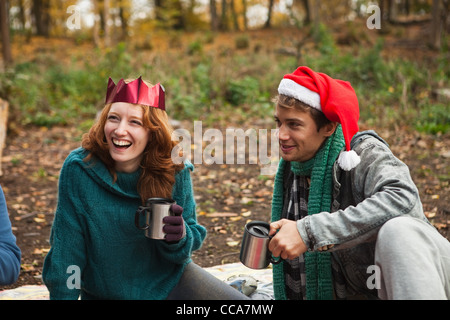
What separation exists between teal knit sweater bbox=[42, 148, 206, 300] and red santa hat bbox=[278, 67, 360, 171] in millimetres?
926

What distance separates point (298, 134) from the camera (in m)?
2.52

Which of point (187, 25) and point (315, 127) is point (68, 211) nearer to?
point (315, 127)

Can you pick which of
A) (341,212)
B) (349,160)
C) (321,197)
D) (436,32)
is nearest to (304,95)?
(349,160)

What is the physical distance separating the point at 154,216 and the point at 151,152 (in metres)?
0.40

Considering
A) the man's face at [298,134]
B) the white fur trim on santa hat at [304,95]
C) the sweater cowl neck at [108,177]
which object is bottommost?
the sweater cowl neck at [108,177]

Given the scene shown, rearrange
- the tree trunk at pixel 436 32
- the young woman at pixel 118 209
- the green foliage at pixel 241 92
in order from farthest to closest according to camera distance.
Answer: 1. the tree trunk at pixel 436 32
2. the green foliage at pixel 241 92
3. the young woman at pixel 118 209

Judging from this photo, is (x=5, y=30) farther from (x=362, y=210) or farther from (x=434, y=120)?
(x=362, y=210)

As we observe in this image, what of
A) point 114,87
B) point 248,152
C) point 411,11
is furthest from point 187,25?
point 114,87

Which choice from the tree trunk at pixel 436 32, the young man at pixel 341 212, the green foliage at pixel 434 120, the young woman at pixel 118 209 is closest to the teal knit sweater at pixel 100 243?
the young woman at pixel 118 209

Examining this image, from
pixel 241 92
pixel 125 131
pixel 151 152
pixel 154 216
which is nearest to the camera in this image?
pixel 154 216

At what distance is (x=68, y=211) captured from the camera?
248 cm

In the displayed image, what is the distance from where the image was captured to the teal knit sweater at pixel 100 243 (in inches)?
96.5

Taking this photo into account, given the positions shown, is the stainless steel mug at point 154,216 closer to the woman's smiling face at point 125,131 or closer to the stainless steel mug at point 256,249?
the woman's smiling face at point 125,131

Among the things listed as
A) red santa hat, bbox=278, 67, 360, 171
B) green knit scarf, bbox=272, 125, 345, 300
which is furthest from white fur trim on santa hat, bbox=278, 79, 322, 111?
green knit scarf, bbox=272, 125, 345, 300
